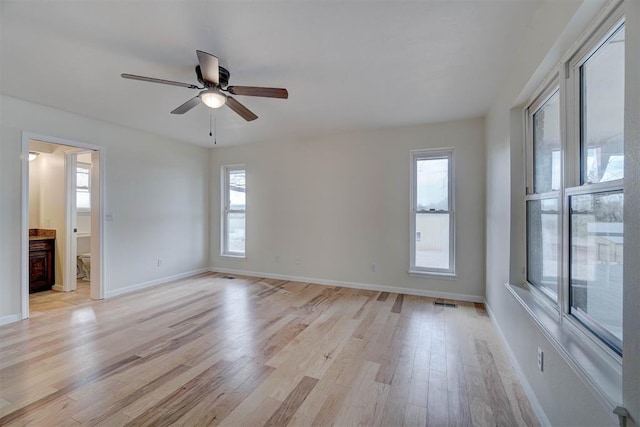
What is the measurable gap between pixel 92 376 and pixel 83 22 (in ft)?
8.38

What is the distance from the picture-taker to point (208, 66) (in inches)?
79.0

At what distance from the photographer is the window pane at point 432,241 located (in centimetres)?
402

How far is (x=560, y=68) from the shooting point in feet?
5.41

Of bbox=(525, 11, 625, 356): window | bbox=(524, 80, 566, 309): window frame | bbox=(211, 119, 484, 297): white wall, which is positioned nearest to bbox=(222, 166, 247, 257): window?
bbox=(211, 119, 484, 297): white wall

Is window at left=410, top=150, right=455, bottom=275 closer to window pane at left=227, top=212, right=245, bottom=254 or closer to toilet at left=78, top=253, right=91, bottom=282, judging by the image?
window pane at left=227, top=212, right=245, bottom=254

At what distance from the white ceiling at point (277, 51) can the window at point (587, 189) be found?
2.10ft

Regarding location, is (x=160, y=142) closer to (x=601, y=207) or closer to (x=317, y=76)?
(x=317, y=76)

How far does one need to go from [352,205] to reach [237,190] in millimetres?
2508

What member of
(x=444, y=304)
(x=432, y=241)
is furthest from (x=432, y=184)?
(x=444, y=304)

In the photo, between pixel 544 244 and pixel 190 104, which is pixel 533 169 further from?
pixel 190 104

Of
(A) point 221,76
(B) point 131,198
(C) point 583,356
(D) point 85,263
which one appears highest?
(A) point 221,76

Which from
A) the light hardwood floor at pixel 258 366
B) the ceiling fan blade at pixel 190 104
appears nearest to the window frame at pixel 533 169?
the light hardwood floor at pixel 258 366

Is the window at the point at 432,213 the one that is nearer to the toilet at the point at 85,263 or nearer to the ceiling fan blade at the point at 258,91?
the ceiling fan blade at the point at 258,91

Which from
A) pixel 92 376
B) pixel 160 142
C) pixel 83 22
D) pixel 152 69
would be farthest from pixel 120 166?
pixel 92 376
